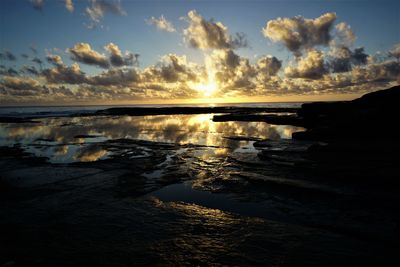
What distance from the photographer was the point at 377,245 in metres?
6.51

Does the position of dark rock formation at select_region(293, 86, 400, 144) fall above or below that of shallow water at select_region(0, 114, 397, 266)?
above

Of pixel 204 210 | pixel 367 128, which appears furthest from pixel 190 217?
pixel 367 128

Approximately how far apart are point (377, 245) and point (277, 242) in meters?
2.38

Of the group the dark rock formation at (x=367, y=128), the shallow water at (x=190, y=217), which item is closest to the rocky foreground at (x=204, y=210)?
the shallow water at (x=190, y=217)

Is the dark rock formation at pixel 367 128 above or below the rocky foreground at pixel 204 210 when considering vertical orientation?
above

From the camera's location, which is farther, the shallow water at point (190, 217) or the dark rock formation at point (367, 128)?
the dark rock formation at point (367, 128)

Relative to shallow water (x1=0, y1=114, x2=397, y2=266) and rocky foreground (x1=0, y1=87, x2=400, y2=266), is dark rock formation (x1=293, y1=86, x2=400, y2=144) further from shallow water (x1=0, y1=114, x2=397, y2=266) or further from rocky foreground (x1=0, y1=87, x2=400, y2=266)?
shallow water (x1=0, y1=114, x2=397, y2=266)

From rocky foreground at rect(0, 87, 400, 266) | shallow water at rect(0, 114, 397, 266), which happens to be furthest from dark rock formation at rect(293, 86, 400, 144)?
shallow water at rect(0, 114, 397, 266)

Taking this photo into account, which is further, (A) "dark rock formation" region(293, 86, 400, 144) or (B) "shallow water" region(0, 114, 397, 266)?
(A) "dark rock formation" region(293, 86, 400, 144)

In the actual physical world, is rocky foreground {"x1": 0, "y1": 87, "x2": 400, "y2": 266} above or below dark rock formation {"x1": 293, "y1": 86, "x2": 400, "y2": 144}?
below

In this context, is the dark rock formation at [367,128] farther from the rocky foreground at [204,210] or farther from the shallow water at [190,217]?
the shallow water at [190,217]

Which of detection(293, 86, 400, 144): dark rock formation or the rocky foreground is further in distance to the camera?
detection(293, 86, 400, 144): dark rock formation

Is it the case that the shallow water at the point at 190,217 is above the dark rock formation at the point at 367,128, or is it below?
below

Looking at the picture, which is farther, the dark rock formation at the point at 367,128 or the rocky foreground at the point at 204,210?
the dark rock formation at the point at 367,128
